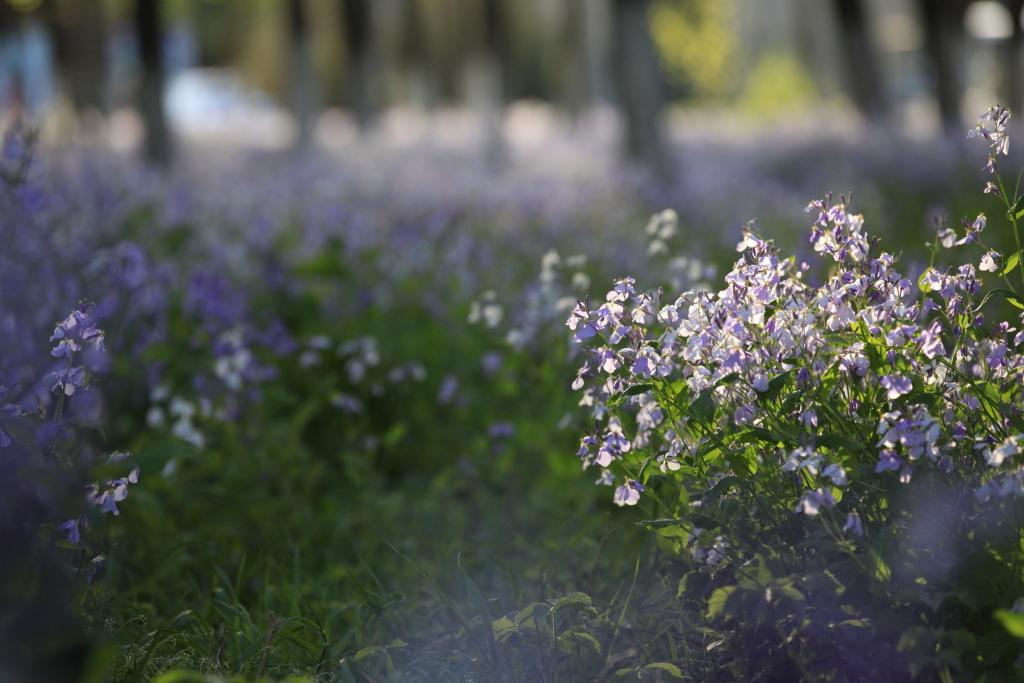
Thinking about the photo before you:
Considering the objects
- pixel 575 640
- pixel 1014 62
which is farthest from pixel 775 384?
pixel 1014 62

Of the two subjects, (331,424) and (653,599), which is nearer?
(653,599)

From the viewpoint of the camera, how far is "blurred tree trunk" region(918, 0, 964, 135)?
16.7 meters

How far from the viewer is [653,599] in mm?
3203

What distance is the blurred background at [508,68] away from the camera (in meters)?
14.7

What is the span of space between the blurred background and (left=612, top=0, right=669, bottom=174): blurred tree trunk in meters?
0.02

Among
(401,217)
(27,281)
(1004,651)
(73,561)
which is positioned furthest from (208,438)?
(401,217)

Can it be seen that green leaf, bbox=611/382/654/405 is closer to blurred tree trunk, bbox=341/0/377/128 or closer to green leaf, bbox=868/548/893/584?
green leaf, bbox=868/548/893/584

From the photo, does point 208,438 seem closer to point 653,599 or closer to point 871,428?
point 653,599

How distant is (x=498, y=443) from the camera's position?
5.25 m

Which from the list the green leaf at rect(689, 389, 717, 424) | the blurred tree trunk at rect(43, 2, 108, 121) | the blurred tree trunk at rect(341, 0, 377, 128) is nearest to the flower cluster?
the green leaf at rect(689, 389, 717, 424)

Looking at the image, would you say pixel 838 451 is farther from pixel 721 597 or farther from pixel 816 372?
pixel 721 597

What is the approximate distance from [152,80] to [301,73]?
4.44 metres

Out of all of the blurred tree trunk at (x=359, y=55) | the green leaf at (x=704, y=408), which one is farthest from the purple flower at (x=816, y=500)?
the blurred tree trunk at (x=359, y=55)

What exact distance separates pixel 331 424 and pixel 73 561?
98.7 inches
